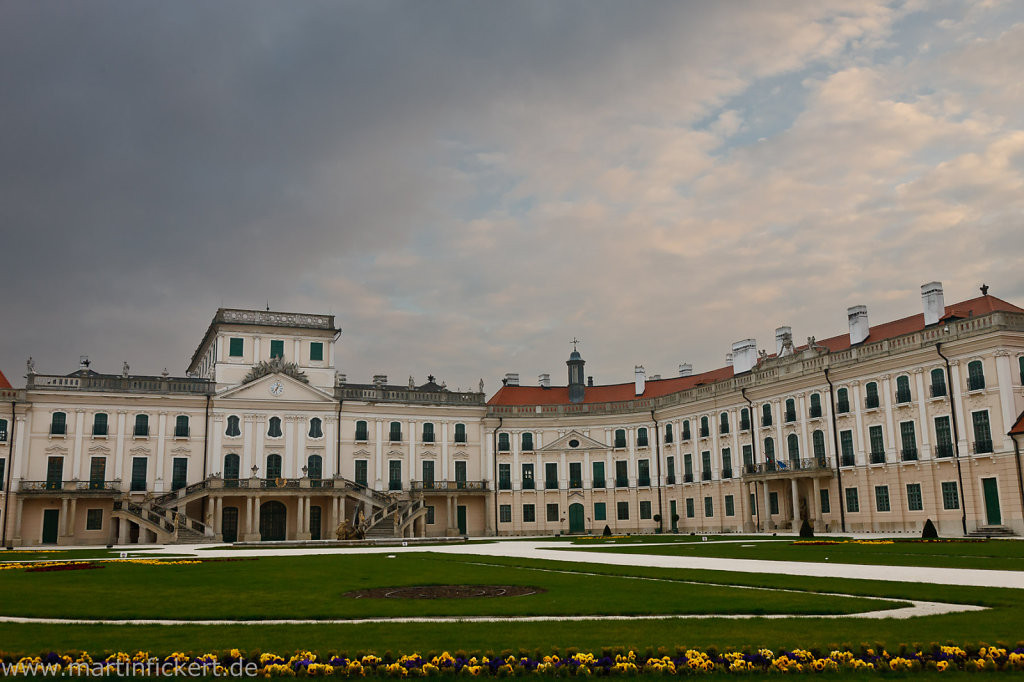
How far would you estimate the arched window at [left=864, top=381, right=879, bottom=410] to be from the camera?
4916cm

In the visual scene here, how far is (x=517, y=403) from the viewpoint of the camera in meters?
73.8

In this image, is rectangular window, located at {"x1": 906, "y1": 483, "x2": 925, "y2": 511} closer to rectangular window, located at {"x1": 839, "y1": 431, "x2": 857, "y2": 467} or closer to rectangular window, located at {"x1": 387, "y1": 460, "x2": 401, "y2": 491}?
rectangular window, located at {"x1": 839, "y1": 431, "x2": 857, "y2": 467}

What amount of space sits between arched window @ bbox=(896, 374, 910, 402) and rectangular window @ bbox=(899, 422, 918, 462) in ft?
4.34

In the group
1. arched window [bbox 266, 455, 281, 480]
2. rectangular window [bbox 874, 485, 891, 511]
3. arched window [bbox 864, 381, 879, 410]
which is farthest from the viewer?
arched window [bbox 266, 455, 281, 480]

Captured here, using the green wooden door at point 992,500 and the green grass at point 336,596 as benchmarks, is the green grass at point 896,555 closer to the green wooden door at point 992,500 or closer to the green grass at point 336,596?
the green grass at point 336,596

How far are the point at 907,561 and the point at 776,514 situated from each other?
3435cm

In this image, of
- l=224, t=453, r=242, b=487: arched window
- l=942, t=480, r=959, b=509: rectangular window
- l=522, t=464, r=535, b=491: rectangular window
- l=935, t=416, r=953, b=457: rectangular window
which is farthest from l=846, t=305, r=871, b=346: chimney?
l=224, t=453, r=242, b=487: arched window

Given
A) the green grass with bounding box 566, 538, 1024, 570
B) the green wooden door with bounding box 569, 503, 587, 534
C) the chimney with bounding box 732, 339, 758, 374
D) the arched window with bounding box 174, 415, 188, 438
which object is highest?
the chimney with bounding box 732, 339, 758, 374

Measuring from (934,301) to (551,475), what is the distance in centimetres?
3148

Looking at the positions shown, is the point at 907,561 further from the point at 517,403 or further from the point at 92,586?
the point at 517,403

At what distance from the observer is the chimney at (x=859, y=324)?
53750 mm

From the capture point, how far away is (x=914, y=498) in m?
46.5

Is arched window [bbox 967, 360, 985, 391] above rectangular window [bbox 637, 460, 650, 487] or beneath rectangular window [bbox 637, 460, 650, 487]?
above

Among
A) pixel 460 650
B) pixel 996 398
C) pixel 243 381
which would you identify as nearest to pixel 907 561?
pixel 460 650
